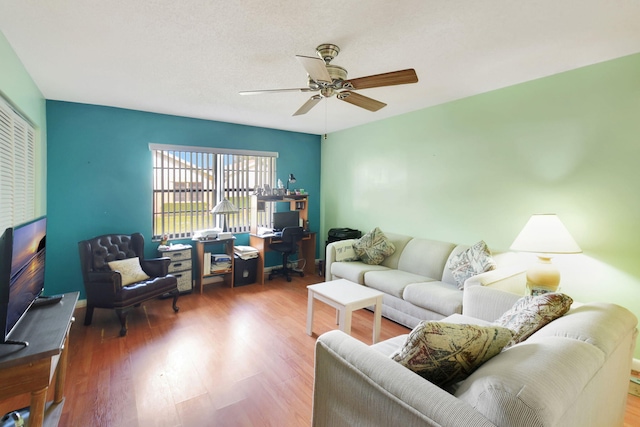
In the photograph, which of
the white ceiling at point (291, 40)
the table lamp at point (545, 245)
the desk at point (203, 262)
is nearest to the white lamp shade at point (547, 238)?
the table lamp at point (545, 245)

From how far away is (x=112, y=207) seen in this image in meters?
3.82

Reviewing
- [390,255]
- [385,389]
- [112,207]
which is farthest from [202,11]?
[390,255]

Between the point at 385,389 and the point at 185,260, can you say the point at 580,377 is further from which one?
the point at 185,260

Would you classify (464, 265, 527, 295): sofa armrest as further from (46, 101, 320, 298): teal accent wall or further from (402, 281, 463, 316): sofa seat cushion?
(46, 101, 320, 298): teal accent wall

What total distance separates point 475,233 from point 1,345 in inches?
151

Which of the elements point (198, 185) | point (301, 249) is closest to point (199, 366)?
point (198, 185)

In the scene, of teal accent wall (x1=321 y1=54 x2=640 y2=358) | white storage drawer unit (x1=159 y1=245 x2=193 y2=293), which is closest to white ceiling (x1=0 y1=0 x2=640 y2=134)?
teal accent wall (x1=321 y1=54 x2=640 y2=358)

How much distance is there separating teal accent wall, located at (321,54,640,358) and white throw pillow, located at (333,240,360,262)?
2.20ft

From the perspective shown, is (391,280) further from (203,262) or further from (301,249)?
(203,262)

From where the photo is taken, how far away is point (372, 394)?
1.16m

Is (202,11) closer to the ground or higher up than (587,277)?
higher up

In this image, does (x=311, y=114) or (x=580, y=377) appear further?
(x=311, y=114)

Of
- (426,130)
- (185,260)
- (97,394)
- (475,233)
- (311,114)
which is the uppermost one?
(311,114)

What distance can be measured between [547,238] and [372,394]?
2157mm
